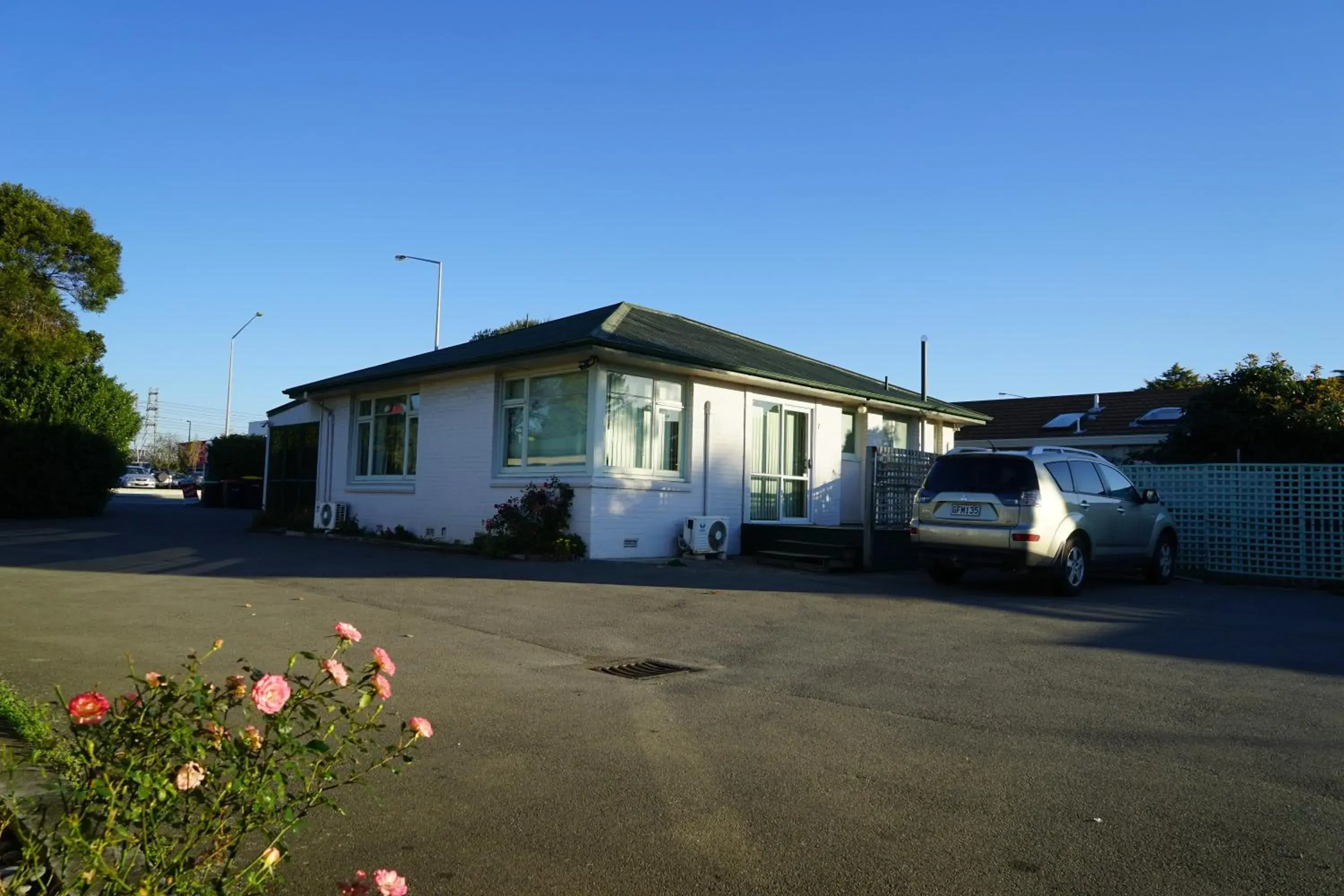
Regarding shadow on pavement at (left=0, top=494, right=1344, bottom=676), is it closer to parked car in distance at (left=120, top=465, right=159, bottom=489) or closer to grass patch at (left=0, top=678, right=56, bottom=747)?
grass patch at (left=0, top=678, right=56, bottom=747)

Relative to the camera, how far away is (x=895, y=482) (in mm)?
16703

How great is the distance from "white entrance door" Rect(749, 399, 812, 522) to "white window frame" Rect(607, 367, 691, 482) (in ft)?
5.28

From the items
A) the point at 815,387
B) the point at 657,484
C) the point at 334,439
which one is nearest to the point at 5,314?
the point at 334,439

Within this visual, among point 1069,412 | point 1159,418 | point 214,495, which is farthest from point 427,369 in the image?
point 1069,412

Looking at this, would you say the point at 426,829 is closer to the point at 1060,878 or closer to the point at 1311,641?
the point at 1060,878

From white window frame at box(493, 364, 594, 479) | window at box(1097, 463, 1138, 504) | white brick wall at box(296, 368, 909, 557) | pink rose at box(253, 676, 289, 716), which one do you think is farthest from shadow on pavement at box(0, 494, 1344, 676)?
pink rose at box(253, 676, 289, 716)

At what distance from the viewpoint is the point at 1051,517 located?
39.9 feet

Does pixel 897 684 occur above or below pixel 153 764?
below

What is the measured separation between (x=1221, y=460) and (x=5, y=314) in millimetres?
26710

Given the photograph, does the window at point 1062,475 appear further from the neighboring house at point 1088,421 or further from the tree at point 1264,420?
the neighboring house at point 1088,421

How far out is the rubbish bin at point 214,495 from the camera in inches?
1406

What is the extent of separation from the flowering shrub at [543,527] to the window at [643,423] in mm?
962

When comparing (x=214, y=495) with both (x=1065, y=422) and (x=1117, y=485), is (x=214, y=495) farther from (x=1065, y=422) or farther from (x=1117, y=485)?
(x=1117, y=485)

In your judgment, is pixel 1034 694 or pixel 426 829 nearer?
pixel 426 829
